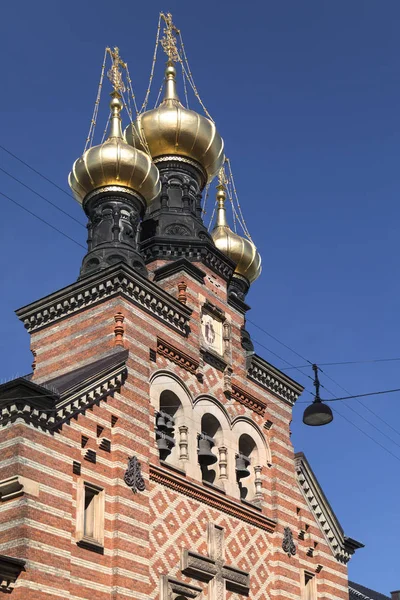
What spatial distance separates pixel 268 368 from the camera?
25266mm

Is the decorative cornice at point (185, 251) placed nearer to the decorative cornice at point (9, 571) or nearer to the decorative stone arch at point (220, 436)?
the decorative stone arch at point (220, 436)

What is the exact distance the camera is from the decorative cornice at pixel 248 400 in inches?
942

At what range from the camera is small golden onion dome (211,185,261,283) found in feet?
104

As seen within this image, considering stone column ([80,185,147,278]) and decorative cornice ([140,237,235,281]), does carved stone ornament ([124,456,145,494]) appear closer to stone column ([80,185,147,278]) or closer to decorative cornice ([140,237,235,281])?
stone column ([80,185,147,278])

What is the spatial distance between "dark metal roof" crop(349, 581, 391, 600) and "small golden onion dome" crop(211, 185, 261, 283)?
34.9 ft

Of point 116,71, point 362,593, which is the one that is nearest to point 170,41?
point 116,71

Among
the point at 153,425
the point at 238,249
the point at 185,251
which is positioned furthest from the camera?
the point at 238,249

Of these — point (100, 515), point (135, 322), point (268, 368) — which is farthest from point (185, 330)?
point (100, 515)

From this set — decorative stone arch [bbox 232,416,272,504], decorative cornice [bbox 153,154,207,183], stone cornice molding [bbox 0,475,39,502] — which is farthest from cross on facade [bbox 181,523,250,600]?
decorative cornice [bbox 153,154,207,183]

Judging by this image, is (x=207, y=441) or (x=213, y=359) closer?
(x=207, y=441)

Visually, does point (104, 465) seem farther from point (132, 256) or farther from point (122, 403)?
point (132, 256)

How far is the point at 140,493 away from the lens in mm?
19438

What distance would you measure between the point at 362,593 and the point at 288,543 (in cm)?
1488

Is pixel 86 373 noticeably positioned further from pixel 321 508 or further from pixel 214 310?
pixel 321 508
